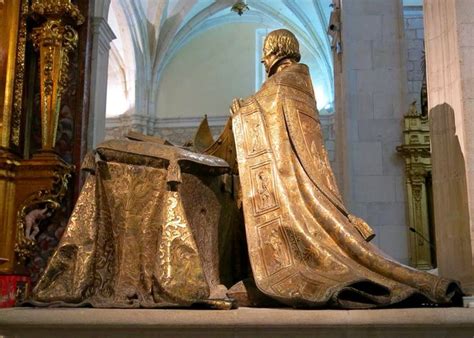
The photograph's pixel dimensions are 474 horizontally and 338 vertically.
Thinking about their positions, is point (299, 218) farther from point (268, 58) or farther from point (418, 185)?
point (418, 185)

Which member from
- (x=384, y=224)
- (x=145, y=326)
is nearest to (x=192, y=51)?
(x=384, y=224)

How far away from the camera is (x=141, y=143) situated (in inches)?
142

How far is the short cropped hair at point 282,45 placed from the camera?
421 cm

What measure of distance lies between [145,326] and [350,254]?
48.7 inches

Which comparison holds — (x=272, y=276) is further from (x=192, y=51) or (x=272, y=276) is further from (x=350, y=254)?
(x=192, y=51)

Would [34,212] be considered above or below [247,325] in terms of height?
above

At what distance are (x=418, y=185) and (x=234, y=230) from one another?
4907mm

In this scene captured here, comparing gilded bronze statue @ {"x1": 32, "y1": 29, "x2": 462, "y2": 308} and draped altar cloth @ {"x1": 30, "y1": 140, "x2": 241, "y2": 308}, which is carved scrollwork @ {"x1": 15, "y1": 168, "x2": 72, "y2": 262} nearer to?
gilded bronze statue @ {"x1": 32, "y1": 29, "x2": 462, "y2": 308}

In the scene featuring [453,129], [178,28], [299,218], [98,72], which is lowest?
[299,218]

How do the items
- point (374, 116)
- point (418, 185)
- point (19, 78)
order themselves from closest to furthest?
point (19, 78), point (374, 116), point (418, 185)

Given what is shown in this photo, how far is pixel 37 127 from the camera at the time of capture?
6512mm

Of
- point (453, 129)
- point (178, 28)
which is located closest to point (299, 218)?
point (453, 129)

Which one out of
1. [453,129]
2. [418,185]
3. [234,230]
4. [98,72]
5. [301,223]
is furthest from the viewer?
[418,185]

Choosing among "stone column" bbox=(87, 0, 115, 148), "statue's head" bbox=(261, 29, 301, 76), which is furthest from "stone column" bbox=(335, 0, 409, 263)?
"statue's head" bbox=(261, 29, 301, 76)
